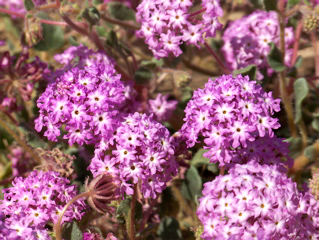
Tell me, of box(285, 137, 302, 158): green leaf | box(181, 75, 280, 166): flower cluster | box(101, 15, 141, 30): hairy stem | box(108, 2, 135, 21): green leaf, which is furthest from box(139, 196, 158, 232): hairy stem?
box(108, 2, 135, 21): green leaf

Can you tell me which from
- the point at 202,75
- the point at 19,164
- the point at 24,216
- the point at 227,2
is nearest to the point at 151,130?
the point at 24,216

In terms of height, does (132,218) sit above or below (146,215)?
above

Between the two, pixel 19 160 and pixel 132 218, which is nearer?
pixel 132 218

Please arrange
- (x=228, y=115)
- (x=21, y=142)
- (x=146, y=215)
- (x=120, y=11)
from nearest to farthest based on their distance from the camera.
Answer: (x=228, y=115) < (x=146, y=215) < (x=21, y=142) < (x=120, y=11)

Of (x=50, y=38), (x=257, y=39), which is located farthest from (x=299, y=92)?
(x=50, y=38)

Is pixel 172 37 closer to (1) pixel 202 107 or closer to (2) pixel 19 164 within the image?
(1) pixel 202 107

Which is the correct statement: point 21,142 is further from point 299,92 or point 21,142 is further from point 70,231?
point 299,92

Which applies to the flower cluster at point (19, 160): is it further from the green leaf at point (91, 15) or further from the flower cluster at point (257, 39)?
the flower cluster at point (257, 39)

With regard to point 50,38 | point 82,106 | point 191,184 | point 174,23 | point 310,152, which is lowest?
point 191,184
